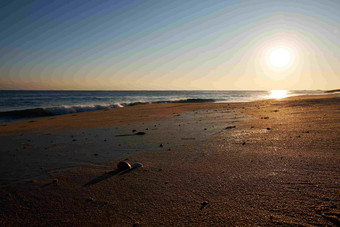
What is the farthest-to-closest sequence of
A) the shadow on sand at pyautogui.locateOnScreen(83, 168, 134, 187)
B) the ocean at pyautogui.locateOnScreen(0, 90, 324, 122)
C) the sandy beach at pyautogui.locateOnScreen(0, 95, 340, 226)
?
1. the ocean at pyautogui.locateOnScreen(0, 90, 324, 122)
2. the shadow on sand at pyautogui.locateOnScreen(83, 168, 134, 187)
3. the sandy beach at pyautogui.locateOnScreen(0, 95, 340, 226)

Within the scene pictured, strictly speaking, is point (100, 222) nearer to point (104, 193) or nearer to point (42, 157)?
point (104, 193)

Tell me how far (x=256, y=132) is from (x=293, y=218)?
351cm

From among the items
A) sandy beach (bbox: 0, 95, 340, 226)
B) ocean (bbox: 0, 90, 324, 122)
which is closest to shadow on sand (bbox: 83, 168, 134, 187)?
sandy beach (bbox: 0, 95, 340, 226)

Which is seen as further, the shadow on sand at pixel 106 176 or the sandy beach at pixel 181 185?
the shadow on sand at pixel 106 176

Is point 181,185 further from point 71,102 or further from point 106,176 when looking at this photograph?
point 71,102

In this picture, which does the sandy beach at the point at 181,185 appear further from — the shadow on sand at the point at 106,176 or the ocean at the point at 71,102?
the ocean at the point at 71,102

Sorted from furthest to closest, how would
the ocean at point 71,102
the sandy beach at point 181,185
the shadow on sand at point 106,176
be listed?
the ocean at point 71,102 → the shadow on sand at point 106,176 → the sandy beach at point 181,185

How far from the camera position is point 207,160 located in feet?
10.3

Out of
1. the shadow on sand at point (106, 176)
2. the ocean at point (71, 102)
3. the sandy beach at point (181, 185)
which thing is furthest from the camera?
the ocean at point (71, 102)

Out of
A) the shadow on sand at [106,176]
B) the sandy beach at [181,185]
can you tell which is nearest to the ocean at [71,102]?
the sandy beach at [181,185]

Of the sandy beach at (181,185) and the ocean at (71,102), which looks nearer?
the sandy beach at (181,185)

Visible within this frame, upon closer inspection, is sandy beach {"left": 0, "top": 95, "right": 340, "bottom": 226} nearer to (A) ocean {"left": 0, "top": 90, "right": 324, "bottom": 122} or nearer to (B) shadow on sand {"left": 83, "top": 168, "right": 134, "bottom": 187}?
(B) shadow on sand {"left": 83, "top": 168, "right": 134, "bottom": 187}

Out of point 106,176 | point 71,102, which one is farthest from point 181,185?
point 71,102

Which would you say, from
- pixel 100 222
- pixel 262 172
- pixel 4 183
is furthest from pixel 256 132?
pixel 4 183
